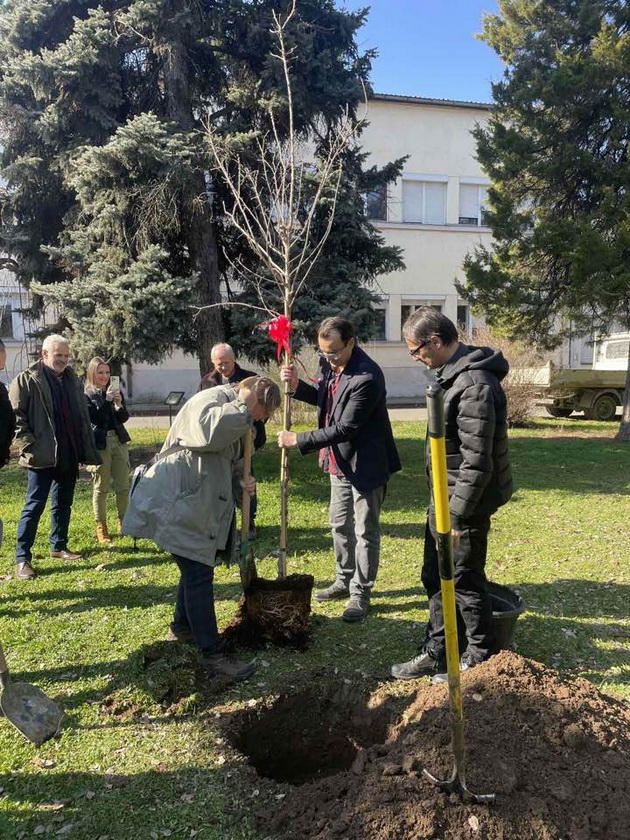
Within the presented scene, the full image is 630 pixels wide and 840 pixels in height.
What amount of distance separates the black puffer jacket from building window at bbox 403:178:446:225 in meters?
21.0

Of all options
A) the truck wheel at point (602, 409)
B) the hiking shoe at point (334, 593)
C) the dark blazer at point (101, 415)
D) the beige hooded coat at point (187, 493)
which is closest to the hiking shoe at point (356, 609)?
the hiking shoe at point (334, 593)

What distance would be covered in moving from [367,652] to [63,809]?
6.22 feet

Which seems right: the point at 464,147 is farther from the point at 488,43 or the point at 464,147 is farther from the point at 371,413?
the point at 371,413

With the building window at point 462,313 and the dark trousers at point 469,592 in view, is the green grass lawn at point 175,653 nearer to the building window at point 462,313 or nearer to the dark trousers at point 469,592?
the dark trousers at point 469,592

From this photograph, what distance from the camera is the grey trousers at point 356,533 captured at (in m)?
4.28

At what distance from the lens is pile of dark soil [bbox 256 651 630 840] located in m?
2.18

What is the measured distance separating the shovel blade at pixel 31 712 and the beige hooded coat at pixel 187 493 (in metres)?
0.91

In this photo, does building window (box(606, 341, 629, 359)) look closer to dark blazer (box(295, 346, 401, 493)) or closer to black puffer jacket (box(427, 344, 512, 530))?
dark blazer (box(295, 346, 401, 493))

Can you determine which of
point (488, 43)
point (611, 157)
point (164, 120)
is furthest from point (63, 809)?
point (488, 43)

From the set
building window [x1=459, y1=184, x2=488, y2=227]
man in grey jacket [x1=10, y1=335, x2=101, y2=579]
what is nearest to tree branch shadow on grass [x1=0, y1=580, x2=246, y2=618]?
man in grey jacket [x1=10, y1=335, x2=101, y2=579]

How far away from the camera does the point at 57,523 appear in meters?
5.59

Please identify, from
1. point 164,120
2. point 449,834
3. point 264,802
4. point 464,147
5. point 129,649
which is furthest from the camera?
point 464,147

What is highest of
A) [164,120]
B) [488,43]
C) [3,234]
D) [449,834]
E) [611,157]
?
[488,43]

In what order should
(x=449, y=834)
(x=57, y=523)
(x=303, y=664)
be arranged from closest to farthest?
(x=449, y=834) → (x=303, y=664) → (x=57, y=523)
